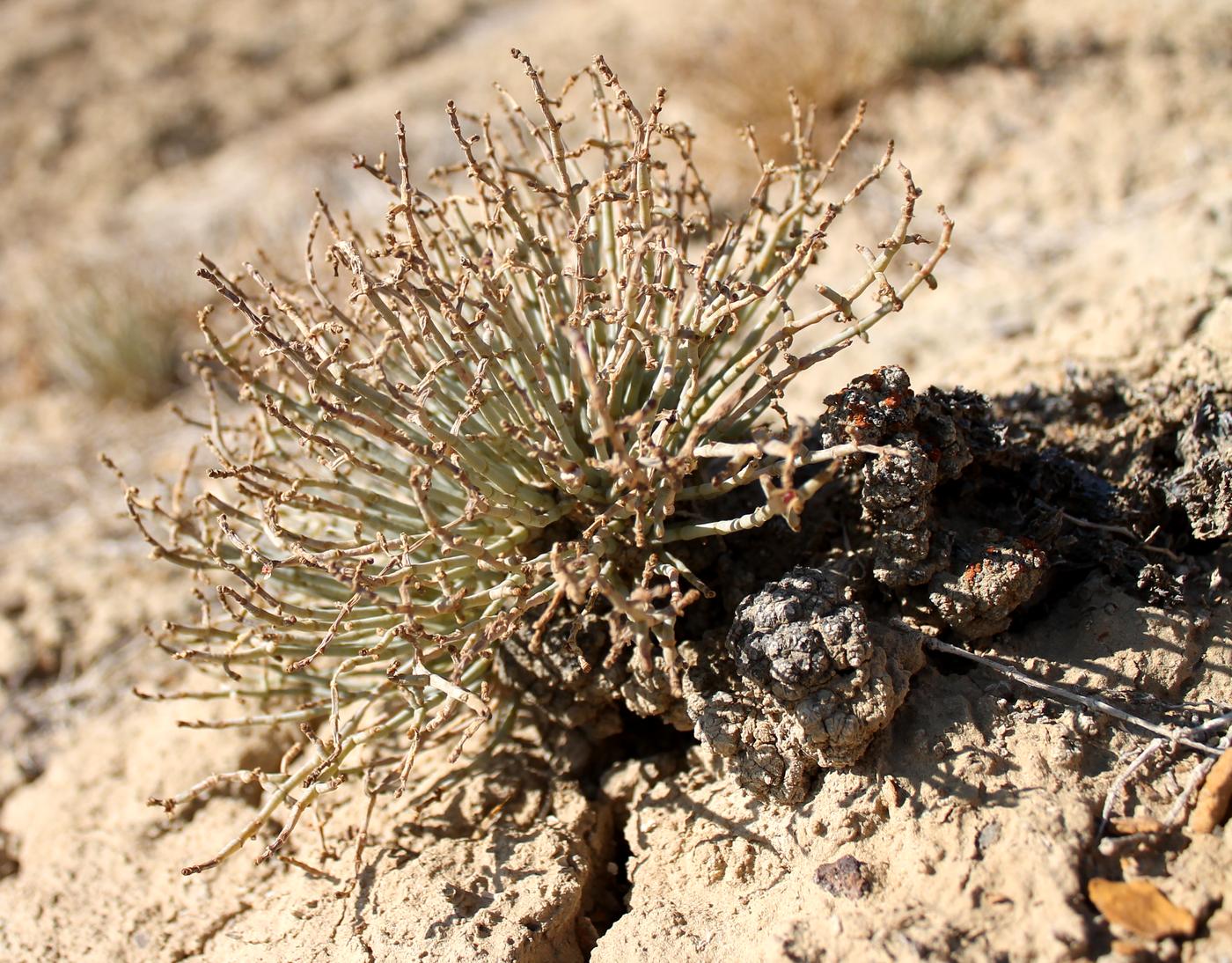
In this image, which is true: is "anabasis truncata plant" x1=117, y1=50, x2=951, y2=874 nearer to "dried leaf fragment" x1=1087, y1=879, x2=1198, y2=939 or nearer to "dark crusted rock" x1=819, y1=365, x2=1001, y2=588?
"dark crusted rock" x1=819, y1=365, x2=1001, y2=588

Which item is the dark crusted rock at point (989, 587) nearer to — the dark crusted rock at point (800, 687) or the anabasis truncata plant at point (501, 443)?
the dark crusted rock at point (800, 687)

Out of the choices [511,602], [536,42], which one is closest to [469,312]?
[511,602]

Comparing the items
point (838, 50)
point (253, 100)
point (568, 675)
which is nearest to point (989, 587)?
point (568, 675)

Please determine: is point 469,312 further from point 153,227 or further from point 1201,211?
point 153,227

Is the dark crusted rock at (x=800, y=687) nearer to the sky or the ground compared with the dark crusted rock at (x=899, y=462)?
nearer to the ground

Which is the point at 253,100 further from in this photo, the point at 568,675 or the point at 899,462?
the point at 899,462

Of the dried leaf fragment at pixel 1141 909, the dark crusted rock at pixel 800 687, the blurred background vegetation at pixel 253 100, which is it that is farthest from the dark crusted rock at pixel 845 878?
the blurred background vegetation at pixel 253 100
